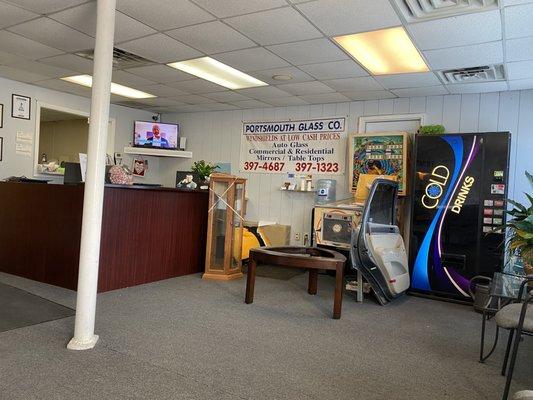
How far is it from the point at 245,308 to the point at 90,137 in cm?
212

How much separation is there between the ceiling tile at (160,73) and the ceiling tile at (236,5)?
1758 mm

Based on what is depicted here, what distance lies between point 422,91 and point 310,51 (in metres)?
1.97

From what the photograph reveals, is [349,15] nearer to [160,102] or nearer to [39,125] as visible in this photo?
[160,102]

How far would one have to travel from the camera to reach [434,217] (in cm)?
479

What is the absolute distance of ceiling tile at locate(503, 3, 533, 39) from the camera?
290 centimetres

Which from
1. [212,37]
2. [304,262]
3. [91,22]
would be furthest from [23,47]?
[304,262]

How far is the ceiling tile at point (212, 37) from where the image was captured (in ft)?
11.8

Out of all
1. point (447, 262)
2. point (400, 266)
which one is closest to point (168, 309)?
point (400, 266)

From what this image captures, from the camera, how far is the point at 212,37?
150 inches

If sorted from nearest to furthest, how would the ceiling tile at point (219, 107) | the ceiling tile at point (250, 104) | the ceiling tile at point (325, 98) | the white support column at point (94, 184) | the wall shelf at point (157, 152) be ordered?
the white support column at point (94, 184) → the ceiling tile at point (325, 98) → the ceiling tile at point (250, 104) → the ceiling tile at point (219, 107) → the wall shelf at point (157, 152)

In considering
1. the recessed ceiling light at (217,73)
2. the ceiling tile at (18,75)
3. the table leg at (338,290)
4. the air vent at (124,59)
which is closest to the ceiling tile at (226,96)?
the recessed ceiling light at (217,73)

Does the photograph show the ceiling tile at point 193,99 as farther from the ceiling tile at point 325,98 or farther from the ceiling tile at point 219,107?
the ceiling tile at point 325,98

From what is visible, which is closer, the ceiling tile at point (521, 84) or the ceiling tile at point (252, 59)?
the ceiling tile at point (252, 59)

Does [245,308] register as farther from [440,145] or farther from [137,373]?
[440,145]
